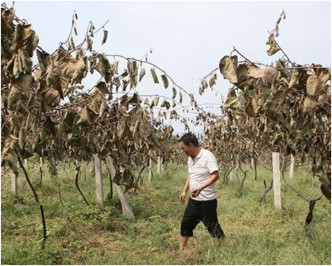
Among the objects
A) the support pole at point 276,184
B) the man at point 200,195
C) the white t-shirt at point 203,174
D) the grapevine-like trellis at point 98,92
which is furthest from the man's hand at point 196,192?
the support pole at point 276,184

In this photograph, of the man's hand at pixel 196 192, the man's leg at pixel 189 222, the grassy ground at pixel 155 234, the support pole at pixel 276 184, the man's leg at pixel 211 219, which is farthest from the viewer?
the support pole at pixel 276 184

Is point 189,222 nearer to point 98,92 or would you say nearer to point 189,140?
point 189,140

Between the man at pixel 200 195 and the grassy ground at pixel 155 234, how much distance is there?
0.65ft

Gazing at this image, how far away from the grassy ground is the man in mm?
198

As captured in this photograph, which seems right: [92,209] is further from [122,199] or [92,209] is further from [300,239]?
[300,239]

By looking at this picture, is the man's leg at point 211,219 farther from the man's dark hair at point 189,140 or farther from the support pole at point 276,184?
the support pole at point 276,184

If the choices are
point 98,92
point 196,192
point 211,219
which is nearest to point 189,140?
point 196,192

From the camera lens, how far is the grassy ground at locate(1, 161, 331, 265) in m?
4.30

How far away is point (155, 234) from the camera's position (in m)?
5.57

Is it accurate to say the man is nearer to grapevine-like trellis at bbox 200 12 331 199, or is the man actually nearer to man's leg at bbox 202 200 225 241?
man's leg at bbox 202 200 225 241

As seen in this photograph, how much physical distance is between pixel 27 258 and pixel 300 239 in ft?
10.0

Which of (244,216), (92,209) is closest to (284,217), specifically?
(244,216)

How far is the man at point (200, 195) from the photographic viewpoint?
181 inches

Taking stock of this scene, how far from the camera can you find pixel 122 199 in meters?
6.70
